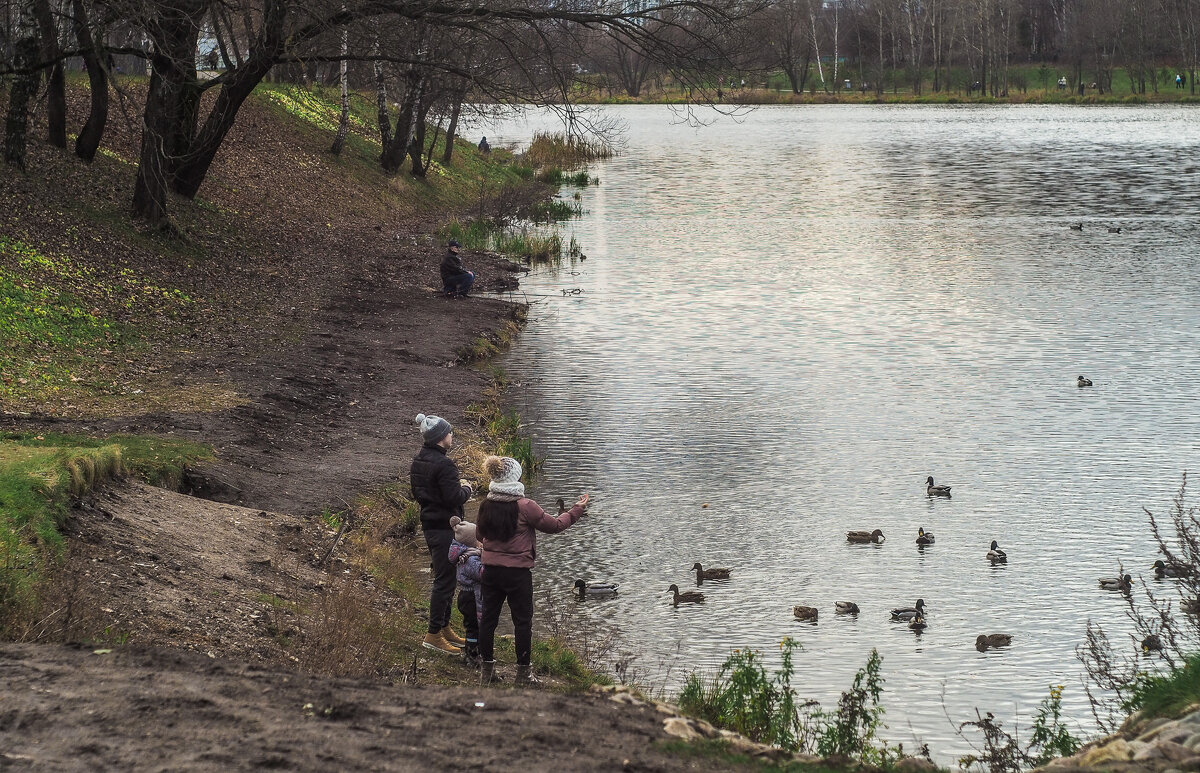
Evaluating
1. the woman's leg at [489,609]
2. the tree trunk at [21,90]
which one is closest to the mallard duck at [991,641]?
the woman's leg at [489,609]

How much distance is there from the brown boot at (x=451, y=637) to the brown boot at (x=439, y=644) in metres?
0.05

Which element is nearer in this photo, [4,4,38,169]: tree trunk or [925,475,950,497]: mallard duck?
[925,475,950,497]: mallard duck

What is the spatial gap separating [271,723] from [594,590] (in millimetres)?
5905

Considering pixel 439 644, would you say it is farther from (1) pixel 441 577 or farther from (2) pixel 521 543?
(2) pixel 521 543

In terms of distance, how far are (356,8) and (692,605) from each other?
12.2 metres

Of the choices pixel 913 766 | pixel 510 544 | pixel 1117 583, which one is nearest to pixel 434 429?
pixel 510 544

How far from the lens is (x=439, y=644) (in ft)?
32.8

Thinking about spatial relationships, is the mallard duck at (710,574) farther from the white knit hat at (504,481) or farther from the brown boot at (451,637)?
the white knit hat at (504,481)

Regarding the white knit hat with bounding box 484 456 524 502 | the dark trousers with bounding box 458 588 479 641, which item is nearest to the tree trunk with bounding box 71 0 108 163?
the dark trousers with bounding box 458 588 479 641

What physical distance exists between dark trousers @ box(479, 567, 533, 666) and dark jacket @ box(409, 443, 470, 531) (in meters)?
0.74

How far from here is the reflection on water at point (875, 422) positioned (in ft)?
39.3

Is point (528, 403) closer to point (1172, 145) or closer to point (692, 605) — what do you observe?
point (692, 605)

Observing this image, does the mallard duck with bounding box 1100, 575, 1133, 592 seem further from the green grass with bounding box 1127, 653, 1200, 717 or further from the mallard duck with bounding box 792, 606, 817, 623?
the green grass with bounding box 1127, 653, 1200, 717

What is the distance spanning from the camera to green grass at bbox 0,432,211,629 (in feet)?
27.9
